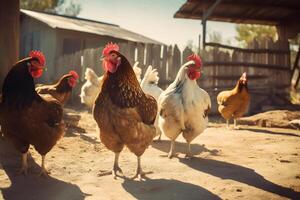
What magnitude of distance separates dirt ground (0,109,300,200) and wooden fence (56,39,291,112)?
5.62 metres

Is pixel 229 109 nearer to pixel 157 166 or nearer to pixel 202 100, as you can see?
pixel 202 100

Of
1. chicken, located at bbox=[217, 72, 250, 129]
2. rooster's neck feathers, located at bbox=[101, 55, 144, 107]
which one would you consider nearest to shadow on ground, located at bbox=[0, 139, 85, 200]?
rooster's neck feathers, located at bbox=[101, 55, 144, 107]

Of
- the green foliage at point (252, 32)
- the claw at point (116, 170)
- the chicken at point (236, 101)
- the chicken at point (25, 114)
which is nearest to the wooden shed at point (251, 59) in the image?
the chicken at point (236, 101)

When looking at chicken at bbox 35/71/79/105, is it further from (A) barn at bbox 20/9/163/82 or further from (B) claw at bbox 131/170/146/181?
(A) barn at bbox 20/9/163/82

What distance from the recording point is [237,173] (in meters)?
4.78

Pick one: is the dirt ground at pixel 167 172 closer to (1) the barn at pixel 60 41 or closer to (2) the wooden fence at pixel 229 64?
(2) the wooden fence at pixel 229 64

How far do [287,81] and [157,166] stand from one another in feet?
34.9

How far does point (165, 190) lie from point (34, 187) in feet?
5.12

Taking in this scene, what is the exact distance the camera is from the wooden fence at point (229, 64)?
12.4 m

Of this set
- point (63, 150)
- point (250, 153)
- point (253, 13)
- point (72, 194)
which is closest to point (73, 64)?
point (253, 13)

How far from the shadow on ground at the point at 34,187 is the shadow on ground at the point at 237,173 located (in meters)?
1.97

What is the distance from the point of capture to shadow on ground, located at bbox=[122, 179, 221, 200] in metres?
3.82

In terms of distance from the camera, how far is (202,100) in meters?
5.73

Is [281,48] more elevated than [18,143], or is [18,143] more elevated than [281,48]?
[281,48]
